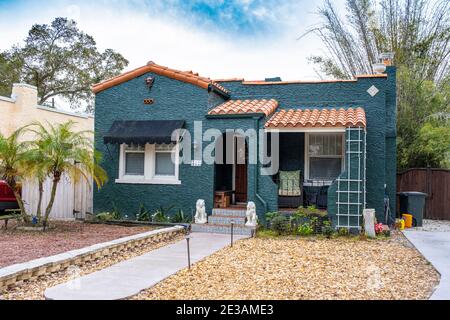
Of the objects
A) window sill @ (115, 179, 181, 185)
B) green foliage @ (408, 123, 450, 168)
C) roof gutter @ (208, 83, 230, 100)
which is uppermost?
roof gutter @ (208, 83, 230, 100)

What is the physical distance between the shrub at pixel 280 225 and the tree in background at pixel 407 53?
7.05 meters

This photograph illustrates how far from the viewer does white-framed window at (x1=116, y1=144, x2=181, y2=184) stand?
13844mm

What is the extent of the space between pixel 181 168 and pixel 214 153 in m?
1.07

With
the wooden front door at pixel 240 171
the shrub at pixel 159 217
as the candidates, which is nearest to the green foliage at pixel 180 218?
the shrub at pixel 159 217

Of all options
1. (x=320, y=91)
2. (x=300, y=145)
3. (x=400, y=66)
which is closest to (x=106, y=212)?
(x=300, y=145)

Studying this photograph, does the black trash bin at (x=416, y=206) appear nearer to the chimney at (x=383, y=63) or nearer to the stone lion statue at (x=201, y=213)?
the chimney at (x=383, y=63)

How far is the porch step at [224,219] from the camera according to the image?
12695 mm

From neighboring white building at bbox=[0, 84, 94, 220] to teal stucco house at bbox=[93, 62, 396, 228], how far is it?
0.63 meters

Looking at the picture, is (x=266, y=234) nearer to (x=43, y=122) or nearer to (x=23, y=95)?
(x=23, y=95)

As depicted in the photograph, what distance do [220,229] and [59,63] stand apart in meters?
24.4

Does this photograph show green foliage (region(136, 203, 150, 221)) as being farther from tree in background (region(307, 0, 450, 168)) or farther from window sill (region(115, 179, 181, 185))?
tree in background (region(307, 0, 450, 168))

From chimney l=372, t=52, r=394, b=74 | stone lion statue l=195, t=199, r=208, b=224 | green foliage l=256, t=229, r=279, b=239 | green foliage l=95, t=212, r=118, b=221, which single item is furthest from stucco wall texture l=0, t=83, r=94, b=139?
chimney l=372, t=52, r=394, b=74
